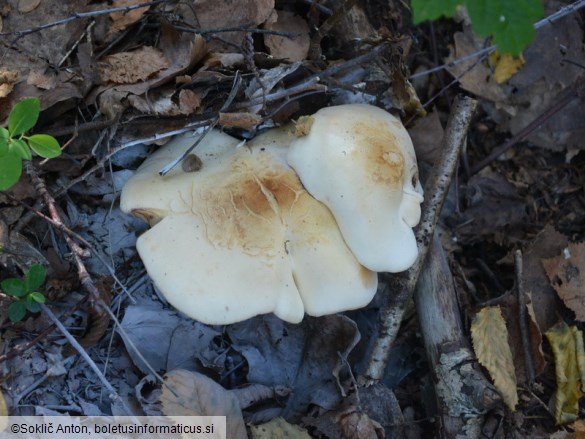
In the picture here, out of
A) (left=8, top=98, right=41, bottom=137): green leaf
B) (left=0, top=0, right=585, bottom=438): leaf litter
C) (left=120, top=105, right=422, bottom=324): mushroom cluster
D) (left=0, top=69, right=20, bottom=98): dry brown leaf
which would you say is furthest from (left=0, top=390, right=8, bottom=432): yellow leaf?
(left=0, top=69, right=20, bottom=98): dry brown leaf

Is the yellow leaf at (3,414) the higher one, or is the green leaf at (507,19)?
the green leaf at (507,19)

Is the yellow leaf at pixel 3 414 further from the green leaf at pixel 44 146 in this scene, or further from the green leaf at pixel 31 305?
the green leaf at pixel 44 146

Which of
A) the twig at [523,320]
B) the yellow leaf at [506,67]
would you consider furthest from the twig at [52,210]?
the yellow leaf at [506,67]

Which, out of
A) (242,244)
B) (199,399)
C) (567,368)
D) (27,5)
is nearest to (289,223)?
(242,244)

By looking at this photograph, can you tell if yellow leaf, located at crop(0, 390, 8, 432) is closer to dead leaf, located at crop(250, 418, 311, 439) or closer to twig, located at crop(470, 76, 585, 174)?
dead leaf, located at crop(250, 418, 311, 439)

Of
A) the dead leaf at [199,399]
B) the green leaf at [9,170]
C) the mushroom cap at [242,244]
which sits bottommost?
the dead leaf at [199,399]

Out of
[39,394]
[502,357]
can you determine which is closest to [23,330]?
[39,394]

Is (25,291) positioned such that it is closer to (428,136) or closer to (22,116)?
(22,116)
